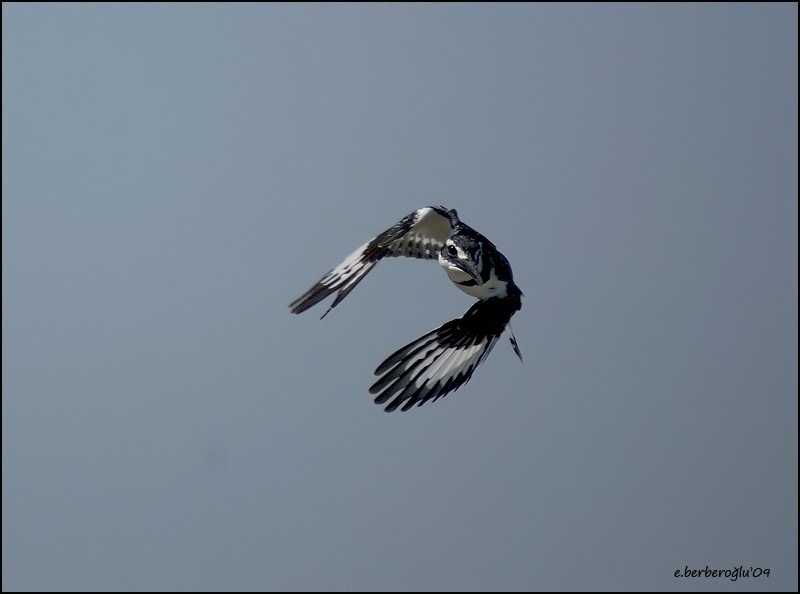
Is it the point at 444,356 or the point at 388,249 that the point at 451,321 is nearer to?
the point at 444,356

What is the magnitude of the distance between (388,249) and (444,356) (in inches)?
28.5

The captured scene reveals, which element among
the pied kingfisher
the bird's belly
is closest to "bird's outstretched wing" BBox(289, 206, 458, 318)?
the pied kingfisher

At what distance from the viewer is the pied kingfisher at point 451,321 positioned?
4.82 metres

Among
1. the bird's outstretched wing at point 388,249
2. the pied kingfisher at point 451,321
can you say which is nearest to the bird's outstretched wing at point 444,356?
the pied kingfisher at point 451,321

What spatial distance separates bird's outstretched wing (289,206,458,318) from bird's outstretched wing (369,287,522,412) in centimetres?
38

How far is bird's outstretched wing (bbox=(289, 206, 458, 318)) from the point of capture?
5.05 metres

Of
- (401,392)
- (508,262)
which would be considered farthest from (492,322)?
(401,392)

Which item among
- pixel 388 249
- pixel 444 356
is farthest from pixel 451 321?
pixel 388 249

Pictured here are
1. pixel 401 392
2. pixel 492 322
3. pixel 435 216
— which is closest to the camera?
pixel 401 392

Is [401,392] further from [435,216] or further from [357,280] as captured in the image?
[435,216]

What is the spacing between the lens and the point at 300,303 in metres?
5.30

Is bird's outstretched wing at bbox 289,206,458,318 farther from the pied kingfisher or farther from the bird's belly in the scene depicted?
the bird's belly

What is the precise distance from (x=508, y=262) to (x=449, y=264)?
0.32m

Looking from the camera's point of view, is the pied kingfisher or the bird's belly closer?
the pied kingfisher
